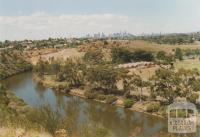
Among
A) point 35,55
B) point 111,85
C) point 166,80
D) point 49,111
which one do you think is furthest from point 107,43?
point 49,111

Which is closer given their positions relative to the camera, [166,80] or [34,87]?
[166,80]

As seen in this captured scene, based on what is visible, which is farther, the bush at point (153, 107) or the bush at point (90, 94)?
the bush at point (90, 94)

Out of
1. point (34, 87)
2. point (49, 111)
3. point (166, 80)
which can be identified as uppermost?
point (49, 111)

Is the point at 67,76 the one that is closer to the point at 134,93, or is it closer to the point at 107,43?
the point at 134,93

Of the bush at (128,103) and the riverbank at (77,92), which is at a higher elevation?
the bush at (128,103)

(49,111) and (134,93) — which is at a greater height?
(49,111)

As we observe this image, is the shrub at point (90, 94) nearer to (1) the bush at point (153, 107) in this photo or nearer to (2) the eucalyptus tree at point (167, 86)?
(2) the eucalyptus tree at point (167, 86)

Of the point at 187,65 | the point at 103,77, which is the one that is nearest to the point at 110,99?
the point at 103,77

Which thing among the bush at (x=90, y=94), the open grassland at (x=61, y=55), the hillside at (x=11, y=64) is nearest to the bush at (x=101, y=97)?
the bush at (x=90, y=94)
